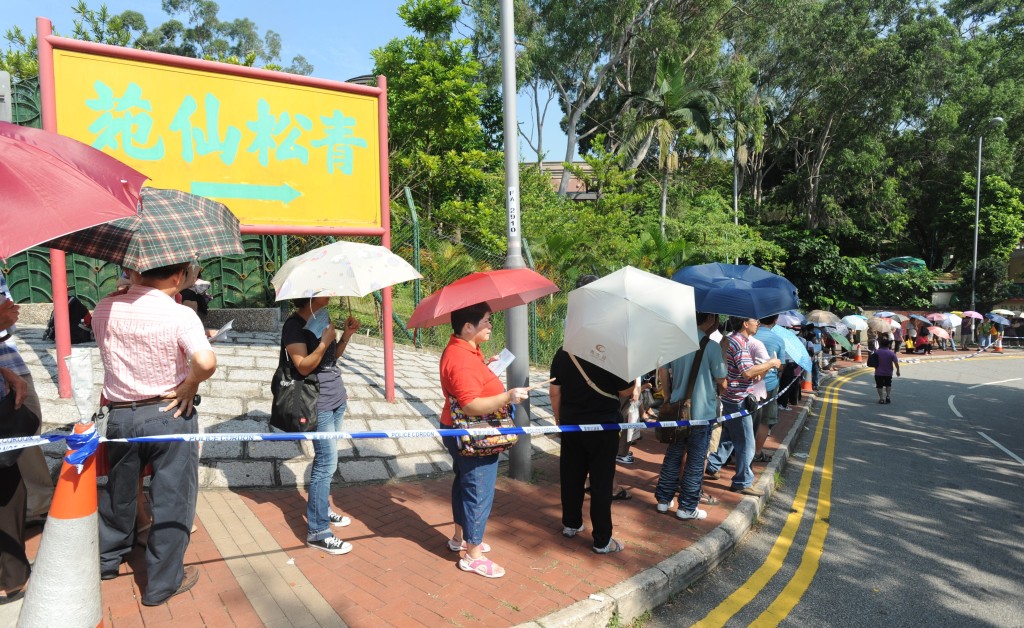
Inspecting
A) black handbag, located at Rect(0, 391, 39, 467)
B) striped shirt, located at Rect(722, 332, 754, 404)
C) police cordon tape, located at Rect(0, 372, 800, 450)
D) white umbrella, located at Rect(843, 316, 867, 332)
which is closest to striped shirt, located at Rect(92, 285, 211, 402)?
police cordon tape, located at Rect(0, 372, 800, 450)

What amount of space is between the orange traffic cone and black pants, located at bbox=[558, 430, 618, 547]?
2.68 meters

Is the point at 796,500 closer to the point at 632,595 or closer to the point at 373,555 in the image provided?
the point at 632,595

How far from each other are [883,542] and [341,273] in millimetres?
4655

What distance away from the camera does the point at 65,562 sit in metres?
2.57

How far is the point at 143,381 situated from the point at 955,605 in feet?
16.3

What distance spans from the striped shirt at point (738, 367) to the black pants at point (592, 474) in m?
1.98

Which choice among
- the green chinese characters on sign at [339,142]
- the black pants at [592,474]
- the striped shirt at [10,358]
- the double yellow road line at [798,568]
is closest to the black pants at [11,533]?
the striped shirt at [10,358]

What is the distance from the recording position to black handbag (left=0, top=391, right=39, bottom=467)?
3070 mm

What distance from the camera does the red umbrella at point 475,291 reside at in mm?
A: 3699

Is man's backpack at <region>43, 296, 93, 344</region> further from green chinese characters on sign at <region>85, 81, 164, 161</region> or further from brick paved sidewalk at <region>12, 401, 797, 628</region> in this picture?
brick paved sidewalk at <region>12, 401, 797, 628</region>

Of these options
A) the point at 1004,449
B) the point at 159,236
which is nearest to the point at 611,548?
the point at 159,236

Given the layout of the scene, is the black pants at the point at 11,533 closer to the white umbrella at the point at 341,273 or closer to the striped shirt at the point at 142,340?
the striped shirt at the point at 142,340

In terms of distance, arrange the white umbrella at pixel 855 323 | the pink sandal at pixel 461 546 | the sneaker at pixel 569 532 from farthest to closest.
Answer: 1. the white umbrella at pixel 855 323
2. the sneaker at pixel 569 532
3. the pink sandal at pixel 461 546

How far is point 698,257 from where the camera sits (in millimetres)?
A: 20453
